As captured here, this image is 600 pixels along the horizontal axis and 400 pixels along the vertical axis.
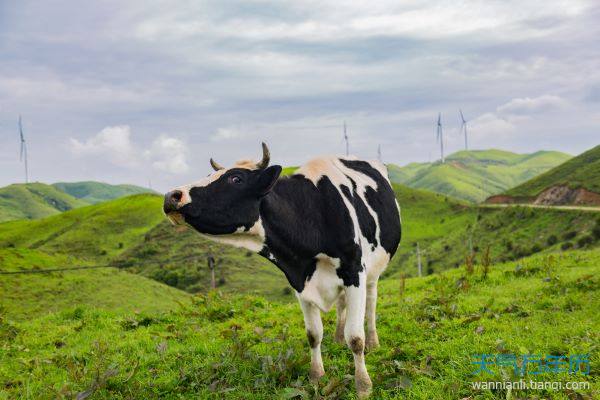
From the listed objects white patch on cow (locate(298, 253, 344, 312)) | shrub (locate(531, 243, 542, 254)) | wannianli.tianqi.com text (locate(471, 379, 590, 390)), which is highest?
white patch on cow (locate(298, 253, 344, 312))

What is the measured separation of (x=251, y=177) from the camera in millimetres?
5742

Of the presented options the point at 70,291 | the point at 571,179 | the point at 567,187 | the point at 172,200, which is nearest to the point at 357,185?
the point at 172,200

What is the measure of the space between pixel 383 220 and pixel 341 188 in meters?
1.21

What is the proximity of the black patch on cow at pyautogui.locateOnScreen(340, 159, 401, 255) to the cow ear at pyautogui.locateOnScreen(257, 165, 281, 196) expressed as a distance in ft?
6.75

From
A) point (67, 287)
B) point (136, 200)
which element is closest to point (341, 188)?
point (67, 287)

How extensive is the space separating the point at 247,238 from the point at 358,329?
1846 mm

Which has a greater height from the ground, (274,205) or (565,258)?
(274,205)

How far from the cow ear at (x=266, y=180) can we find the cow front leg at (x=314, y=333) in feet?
5.95

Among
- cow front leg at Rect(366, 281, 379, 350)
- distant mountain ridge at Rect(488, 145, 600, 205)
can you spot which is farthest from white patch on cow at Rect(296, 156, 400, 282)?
distant mountain ridge at Rect(488, 145, 600, 205)

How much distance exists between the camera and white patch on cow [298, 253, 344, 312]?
641cm

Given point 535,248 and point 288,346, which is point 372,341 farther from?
point 535,248

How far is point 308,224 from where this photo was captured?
20.6ft

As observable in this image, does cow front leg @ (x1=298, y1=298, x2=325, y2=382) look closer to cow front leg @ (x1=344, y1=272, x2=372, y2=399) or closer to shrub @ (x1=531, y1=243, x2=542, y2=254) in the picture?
cow front leg @ (x1=344, y1=272, x2=372, y2=399)

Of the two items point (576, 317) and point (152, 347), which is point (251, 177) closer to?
point (152, 347)
